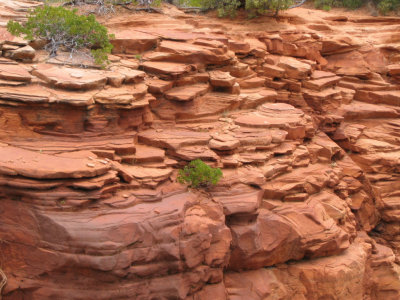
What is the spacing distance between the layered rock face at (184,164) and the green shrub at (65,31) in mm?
394

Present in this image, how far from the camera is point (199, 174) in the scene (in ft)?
25.3

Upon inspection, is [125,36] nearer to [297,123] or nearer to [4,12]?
[4,12]

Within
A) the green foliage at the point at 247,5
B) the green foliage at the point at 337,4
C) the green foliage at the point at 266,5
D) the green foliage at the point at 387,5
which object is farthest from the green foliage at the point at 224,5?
the green foliage at the point at 387,5

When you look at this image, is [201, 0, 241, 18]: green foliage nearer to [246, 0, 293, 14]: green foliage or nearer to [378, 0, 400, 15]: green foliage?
[246, 0, 293, 14]: green foliage

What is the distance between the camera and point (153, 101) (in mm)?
8906

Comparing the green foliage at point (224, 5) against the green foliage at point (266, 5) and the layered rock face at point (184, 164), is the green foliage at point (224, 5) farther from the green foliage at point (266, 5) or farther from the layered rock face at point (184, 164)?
the layered rock face at point (184, 164)

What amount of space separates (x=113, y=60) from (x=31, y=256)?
4406mm

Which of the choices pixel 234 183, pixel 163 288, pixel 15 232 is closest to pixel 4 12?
pixel 15 232

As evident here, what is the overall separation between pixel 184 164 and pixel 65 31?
12.3 feet

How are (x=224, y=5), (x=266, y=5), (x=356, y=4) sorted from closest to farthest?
(x=266, y=5)
(x=224, y=5)
(x=356, y=4)

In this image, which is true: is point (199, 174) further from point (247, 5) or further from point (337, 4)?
point (337, 4)

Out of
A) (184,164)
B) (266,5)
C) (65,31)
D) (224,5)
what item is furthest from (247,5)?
(184,164)

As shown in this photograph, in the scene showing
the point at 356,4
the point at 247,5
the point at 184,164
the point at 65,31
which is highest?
the point at 247,5

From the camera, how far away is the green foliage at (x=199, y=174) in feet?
25.3
